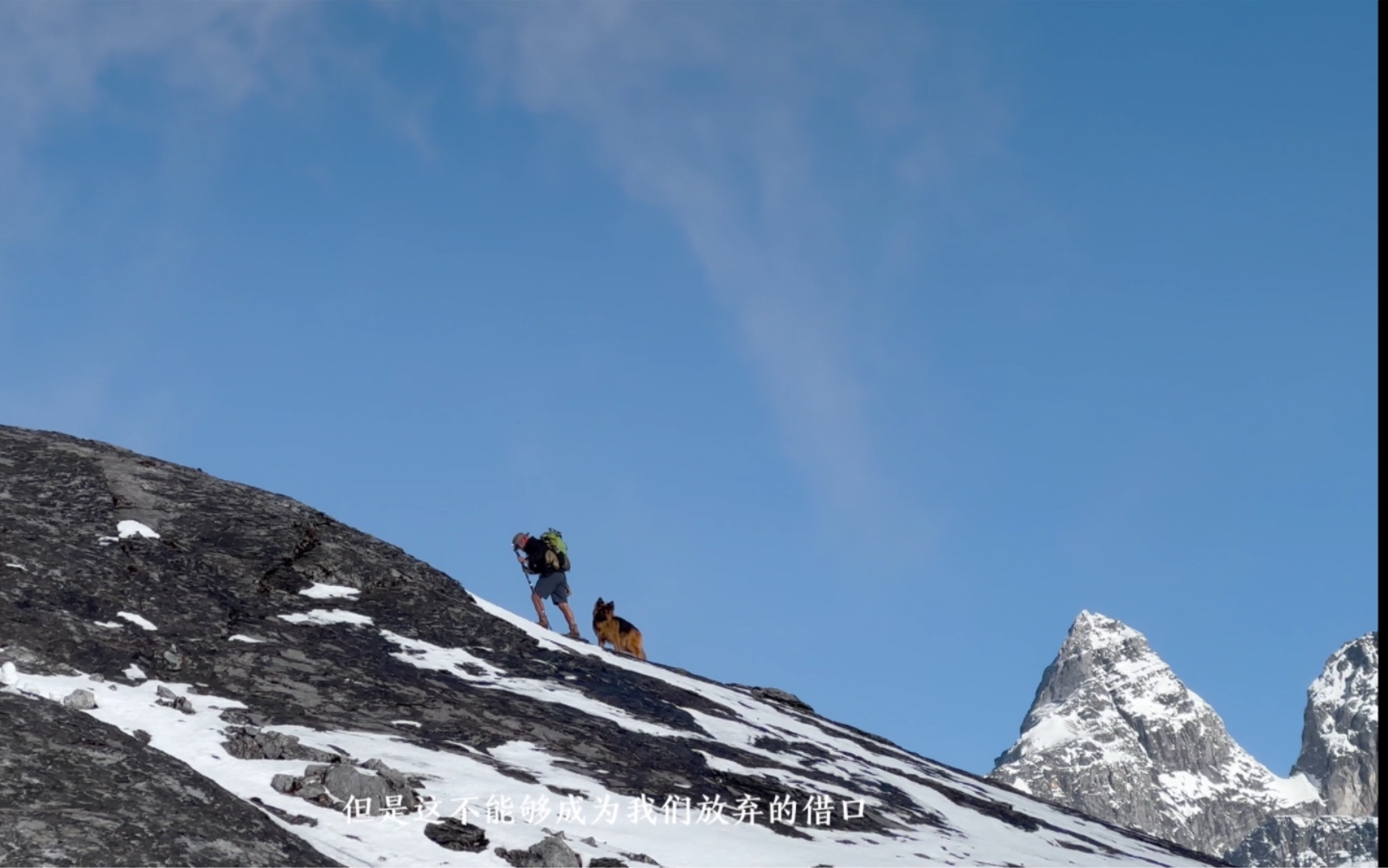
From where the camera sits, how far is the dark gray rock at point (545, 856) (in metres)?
16.2

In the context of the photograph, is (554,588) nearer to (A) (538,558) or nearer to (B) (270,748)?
(A) (538,558)

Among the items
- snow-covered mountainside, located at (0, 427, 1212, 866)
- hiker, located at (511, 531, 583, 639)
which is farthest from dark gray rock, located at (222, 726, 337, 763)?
hiker, located at (511, 531, 583, 639)

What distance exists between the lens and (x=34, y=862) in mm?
13789

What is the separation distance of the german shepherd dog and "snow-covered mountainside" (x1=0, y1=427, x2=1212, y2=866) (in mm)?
1440

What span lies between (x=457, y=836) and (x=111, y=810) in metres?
3.78

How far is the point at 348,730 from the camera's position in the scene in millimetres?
20281

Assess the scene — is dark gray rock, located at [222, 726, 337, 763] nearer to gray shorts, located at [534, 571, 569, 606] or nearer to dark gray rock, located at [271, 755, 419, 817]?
dark gray rock, located at [271, 755, 419, 817]

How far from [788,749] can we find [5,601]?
13.9 metres

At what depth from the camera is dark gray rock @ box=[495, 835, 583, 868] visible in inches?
640

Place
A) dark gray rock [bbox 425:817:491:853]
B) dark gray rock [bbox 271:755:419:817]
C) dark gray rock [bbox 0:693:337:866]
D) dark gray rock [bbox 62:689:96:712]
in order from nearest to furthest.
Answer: dark gray rock [bbox 0:693:337:866] < dark gray rock [bbox 425:817:491:853] < dark gray rock [bbox 271:755:419:817] < dark gray rock [bbox 62:689:96:712]

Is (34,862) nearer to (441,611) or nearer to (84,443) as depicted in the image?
(441,611)

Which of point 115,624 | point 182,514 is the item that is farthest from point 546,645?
point 115,624

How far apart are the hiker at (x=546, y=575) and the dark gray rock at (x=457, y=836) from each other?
17.1 metres

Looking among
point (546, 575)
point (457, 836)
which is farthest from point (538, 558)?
point (457, 836)
